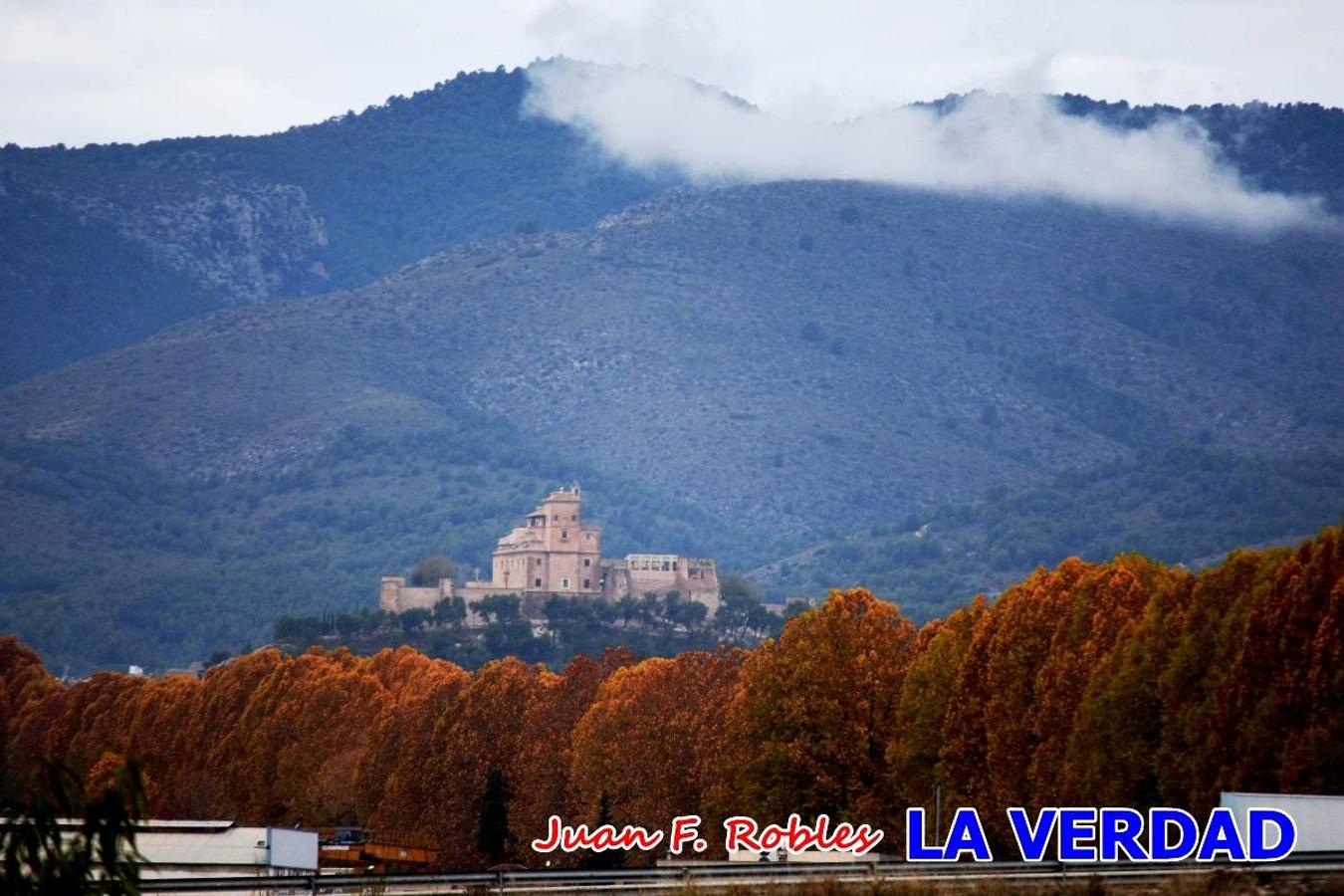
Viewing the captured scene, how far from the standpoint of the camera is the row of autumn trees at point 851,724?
75188mm

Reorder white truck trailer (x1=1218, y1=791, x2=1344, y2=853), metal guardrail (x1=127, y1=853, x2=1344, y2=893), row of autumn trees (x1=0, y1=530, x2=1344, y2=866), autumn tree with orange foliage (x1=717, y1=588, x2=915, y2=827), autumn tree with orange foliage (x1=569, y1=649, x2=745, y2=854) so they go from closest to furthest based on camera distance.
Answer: metal guardrail (x1=127, y1=853, x2=1344, y2=893) < white truck trailer (x1=1218, y1=791, x2=1344, y2=853) < row of autumn trees (x1=0, y1=530, x2=1344, y2=866) < autumn tree with orange foliage (x1=717, y1=588, x2=915, y2=827) < autumn tree with orange foliage (x1=569, y1=649, x2=745, y2=854)

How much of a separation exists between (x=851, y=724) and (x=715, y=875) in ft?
129

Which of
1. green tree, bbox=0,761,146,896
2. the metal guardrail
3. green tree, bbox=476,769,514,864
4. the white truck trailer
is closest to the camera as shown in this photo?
green tree, bbox=0,761,146,896

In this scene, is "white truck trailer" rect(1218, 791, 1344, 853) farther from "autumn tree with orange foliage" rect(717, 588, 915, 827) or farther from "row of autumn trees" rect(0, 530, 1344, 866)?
"autumn tree with orange foliage" rect(717, 588, 915, 827)

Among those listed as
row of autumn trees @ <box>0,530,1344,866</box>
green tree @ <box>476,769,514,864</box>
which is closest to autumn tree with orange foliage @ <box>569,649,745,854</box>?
row of autumn trees @ <box>0,530,1344,866</box>

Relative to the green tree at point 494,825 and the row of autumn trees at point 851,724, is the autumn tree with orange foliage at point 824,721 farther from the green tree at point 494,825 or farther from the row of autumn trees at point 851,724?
the green tree at point 494,825

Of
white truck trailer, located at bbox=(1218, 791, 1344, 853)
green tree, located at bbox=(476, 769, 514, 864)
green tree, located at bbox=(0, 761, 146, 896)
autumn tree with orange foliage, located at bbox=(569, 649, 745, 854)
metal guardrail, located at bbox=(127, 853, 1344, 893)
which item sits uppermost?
green tree, located at bbox=(0, 761, 146, 896)

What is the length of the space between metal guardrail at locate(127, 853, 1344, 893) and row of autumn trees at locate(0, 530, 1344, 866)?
1874 centimetres

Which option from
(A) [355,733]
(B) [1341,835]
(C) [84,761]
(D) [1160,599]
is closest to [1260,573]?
→ (D) [1160,599]

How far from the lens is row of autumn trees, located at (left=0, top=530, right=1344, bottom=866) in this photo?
247 ft

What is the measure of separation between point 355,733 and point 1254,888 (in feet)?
296

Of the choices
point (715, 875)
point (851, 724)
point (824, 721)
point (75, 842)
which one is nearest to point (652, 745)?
point (824, 721)

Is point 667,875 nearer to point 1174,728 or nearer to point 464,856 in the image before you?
point 1174,728

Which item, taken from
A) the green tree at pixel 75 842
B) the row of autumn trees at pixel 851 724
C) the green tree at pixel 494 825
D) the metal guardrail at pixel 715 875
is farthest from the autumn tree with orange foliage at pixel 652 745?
the green tree at pixel 75 842
